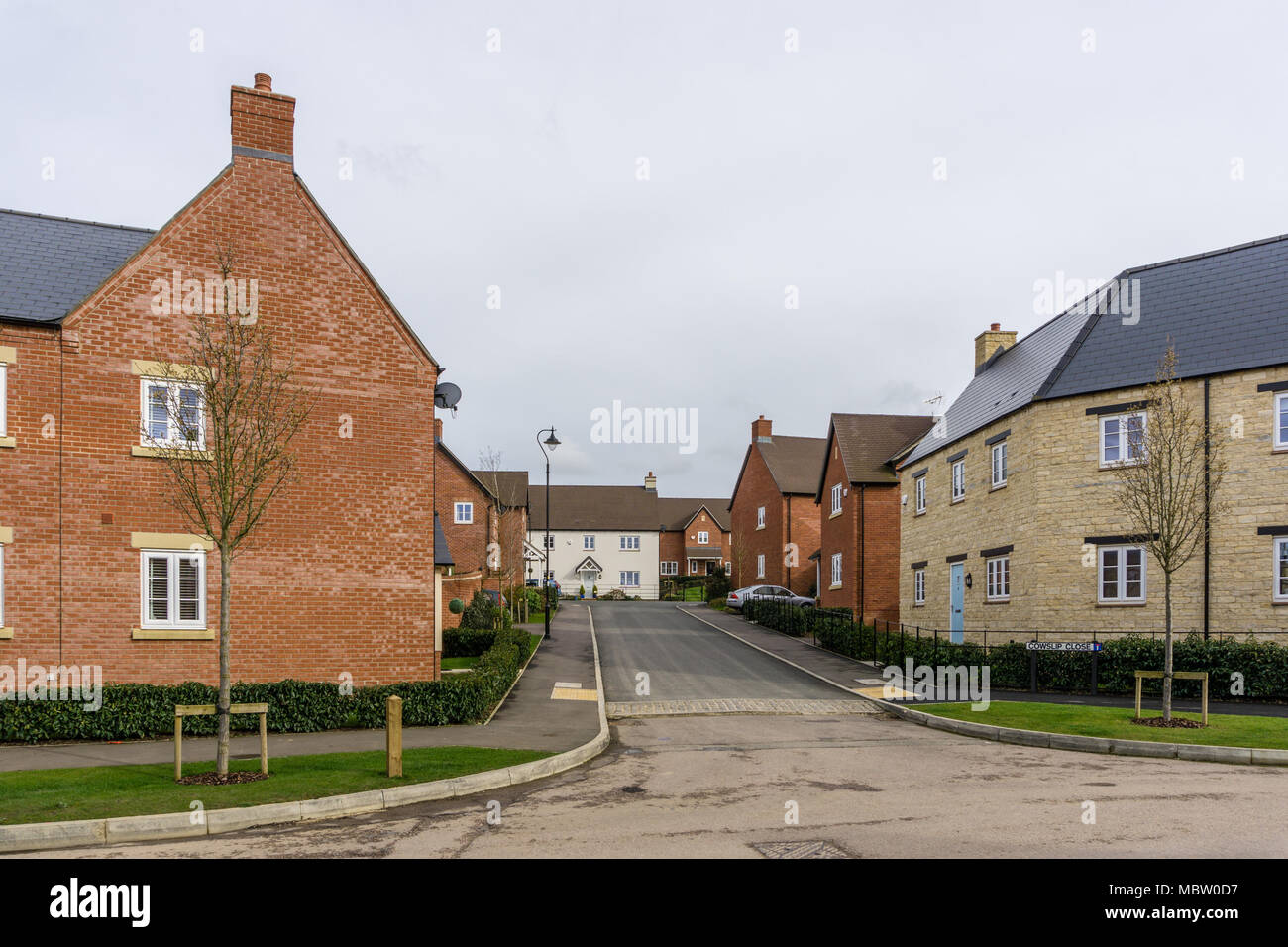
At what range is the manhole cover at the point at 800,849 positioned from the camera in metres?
7.86

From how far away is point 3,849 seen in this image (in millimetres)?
8727

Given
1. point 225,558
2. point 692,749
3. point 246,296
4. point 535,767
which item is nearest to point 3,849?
point 225,558

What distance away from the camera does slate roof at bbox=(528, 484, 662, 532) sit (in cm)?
7719

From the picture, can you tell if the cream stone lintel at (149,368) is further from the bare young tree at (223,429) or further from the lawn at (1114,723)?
the lawn at (1114,723)

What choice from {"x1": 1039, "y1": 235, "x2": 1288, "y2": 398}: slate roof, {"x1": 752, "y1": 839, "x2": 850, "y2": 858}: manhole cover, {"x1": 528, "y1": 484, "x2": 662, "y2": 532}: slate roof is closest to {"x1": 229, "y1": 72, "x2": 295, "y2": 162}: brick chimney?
{"x1": 752, "y1": 839, "x2": 850, "y2": 858}: manhole cover

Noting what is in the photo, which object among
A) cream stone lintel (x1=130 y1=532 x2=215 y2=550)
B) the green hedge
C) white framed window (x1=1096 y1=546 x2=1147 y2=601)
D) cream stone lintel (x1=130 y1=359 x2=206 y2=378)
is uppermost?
A: cream stone lintel (x1=130 y1=359 x2=206 y2=378)

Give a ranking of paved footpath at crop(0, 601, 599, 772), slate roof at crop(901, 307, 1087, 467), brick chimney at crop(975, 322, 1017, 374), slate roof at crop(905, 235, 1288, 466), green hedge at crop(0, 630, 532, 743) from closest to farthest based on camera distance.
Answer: paved footpath at crop(0, 601, 599, 772), green hedge at crop(0, 630, 532, 743), slate roof at crop(905, 235, 1288, 466), slate roof at crop(901, 307, 1087, 467), brick chimney at crop(975, 322, 1017, 374)

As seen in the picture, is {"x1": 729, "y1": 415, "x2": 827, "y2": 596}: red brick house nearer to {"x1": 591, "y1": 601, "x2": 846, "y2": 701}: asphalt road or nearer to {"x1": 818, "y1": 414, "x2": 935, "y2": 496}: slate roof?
{"x1": 818, "y1": 414, "x2": 935, "y2": 496}: slate roof

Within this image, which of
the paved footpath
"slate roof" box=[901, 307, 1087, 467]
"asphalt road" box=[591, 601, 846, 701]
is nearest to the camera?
the paved footpath

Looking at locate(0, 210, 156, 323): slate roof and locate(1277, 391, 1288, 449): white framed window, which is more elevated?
locate(0, 210, 156, 323): slate roof

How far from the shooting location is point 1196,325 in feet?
75.9

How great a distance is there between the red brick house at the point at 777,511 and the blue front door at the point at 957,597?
18866 millimetres

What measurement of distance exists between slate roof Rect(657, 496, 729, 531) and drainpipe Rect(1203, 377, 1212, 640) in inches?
2295

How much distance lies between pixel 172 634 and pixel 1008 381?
2342 cm
